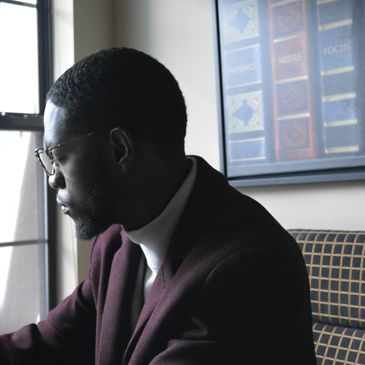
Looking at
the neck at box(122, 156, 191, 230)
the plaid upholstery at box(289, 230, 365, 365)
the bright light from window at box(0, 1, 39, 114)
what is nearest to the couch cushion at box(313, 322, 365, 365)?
the plaid upholstery at box(289, 230, 365, 365)

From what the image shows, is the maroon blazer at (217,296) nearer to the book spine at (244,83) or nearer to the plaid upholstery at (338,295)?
the plaid upholstery at (338,295)

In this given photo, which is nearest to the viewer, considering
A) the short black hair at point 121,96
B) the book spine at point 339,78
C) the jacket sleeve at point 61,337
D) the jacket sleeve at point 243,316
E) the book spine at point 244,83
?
the jacket sleeve at point 243,316

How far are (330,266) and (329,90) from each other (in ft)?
2.28

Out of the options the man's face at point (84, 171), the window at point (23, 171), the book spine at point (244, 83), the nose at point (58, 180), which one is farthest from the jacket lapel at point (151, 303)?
the window at point (23, 171)

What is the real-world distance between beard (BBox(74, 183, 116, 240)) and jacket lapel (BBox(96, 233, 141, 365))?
127mm

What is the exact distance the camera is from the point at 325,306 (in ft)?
5.62

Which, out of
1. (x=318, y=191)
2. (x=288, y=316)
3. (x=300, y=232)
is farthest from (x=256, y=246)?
(x=318, y=191)

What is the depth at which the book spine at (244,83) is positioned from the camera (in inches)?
89.9

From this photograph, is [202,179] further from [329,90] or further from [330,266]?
[329,90]

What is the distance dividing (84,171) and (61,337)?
439 millimetres

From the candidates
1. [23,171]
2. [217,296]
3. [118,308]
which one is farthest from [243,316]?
[23,171]

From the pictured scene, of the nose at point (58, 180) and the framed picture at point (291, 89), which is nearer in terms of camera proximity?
the nose at point (58, 180)

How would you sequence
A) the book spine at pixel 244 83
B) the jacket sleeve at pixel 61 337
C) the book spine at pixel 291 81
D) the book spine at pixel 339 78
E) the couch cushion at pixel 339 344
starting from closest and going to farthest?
the jacket sleeve at pixel 61 337 → the couch cushion at pixel 339 344 → the book spine at pixel 339 78 → the book spine at pixel 291 81 → the book spine at pixel 244 83

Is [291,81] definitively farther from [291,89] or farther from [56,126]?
[56,126]
